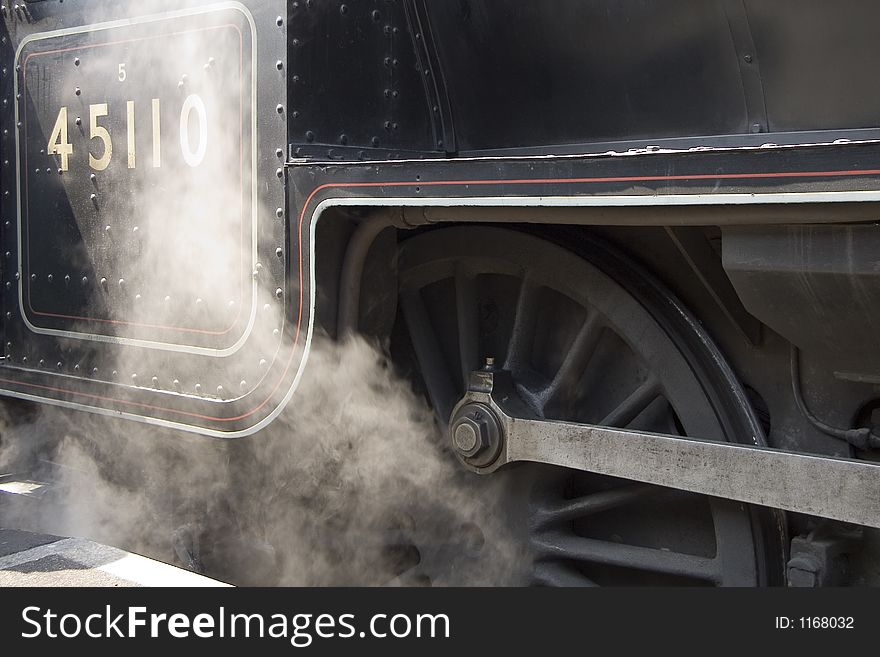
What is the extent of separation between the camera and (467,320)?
7.68ft

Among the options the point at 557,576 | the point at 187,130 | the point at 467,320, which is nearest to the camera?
the point at 557,576

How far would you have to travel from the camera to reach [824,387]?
187cm

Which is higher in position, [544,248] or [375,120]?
[375,120]

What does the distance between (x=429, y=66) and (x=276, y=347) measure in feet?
2.45

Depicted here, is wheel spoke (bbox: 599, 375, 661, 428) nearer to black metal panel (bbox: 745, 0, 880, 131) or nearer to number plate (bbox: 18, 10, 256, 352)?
black metal panel (bbox: 745, 0, 880, 131)

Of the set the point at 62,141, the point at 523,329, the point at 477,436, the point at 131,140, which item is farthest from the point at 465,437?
the point at 62,141

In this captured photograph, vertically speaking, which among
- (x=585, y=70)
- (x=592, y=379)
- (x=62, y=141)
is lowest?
(x=592, y=379)

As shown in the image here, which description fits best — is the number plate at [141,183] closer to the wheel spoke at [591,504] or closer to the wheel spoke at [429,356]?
the wheel spoke at [429,356]

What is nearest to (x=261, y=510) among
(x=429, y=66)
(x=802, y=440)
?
(x=429, y=66)

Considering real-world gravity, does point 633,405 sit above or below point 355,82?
below

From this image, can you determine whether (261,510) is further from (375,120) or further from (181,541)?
(375,120)

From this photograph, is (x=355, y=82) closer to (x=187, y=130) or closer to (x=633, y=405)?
(x=187, y=130)

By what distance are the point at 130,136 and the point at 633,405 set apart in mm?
1477

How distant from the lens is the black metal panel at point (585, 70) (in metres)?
1.95
